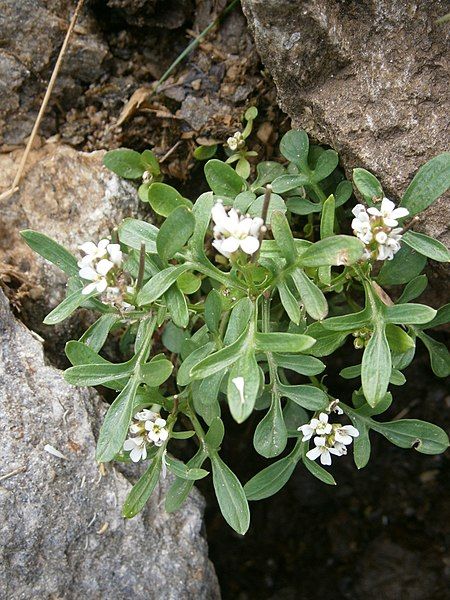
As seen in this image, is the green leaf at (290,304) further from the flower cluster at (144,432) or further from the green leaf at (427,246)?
the flower cluster at (144,432)

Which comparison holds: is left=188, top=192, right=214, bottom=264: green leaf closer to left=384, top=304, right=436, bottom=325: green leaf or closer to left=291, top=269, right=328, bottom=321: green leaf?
left=291, top=269, right=328, bottom=321: green leaf

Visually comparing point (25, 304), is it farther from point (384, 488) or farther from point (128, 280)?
point (384, 488)

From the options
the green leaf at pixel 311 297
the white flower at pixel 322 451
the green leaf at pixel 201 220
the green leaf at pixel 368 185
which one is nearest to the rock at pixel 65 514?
the white flower at pixel 322 451

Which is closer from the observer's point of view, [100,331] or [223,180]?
[100,331]

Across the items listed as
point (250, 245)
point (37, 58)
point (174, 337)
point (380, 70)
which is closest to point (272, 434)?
point (174, 337)

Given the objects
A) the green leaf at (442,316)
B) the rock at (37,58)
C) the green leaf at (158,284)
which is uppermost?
the rock at (37,58)

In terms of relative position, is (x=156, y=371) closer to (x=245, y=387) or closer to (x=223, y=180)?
(x=245, y=387)
